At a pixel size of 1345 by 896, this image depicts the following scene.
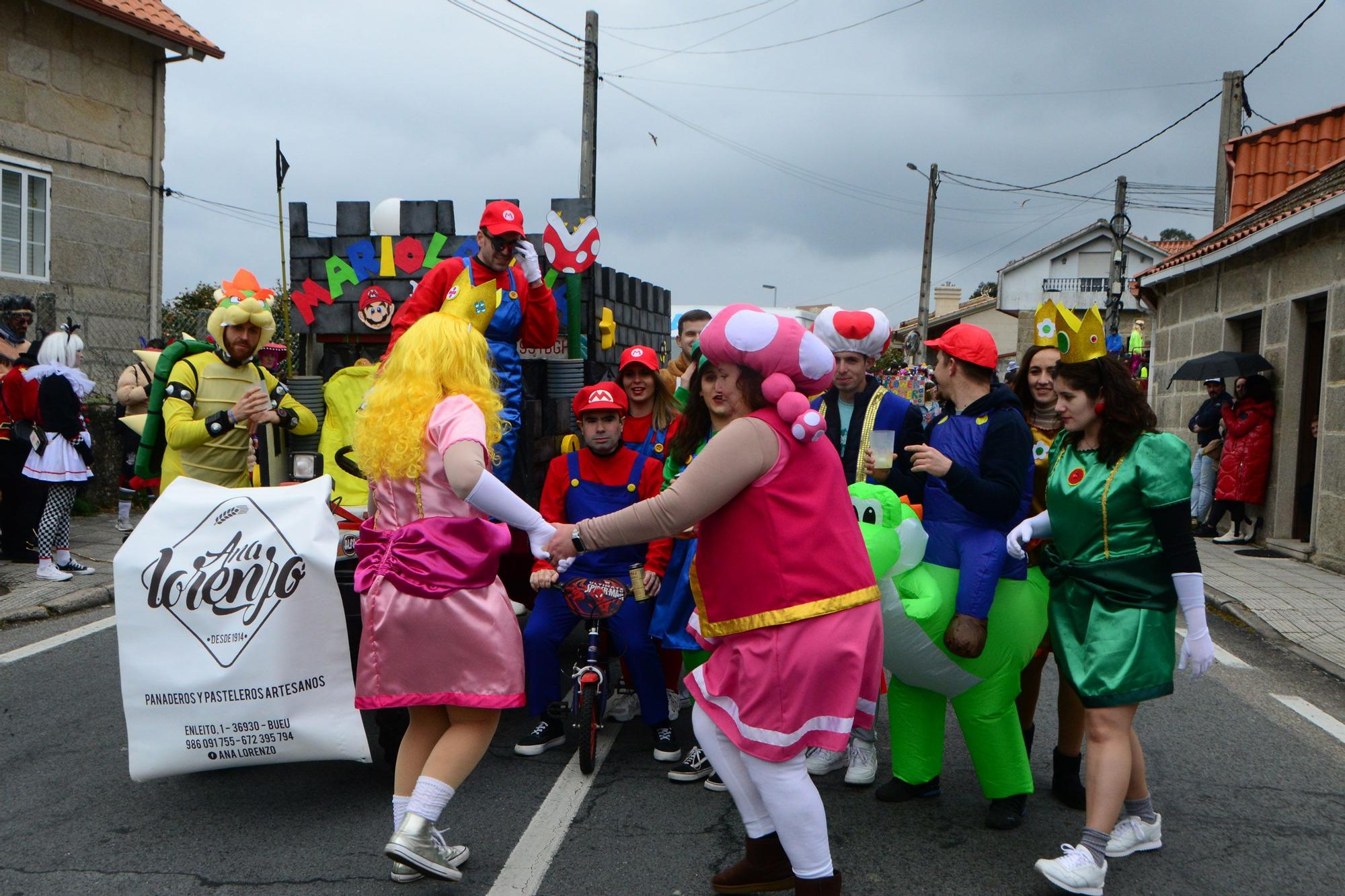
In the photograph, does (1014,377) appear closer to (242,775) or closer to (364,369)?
(364,369)

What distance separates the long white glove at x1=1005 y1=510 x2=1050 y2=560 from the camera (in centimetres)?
371

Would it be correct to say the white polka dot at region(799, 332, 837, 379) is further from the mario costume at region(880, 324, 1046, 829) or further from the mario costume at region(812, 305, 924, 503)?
the mario costume at region(812, 305, 924, 503)

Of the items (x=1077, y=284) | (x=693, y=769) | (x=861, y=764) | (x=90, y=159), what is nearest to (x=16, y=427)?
(x=693, y=769)

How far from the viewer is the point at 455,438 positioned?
316 centimetres

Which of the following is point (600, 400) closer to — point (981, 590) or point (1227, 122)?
point (981, 590)

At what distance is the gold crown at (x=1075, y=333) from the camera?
4016 mm

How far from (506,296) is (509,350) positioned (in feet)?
0.91

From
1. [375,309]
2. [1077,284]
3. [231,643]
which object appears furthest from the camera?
[1077,284]

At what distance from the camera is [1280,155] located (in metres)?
14.0

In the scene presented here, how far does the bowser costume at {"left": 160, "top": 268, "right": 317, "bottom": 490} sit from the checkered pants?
3.45m

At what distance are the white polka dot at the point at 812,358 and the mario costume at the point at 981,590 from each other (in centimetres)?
89

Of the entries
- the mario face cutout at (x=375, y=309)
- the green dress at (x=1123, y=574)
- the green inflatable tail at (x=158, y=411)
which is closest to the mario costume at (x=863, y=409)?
the green dress at (x=1123, y=574)

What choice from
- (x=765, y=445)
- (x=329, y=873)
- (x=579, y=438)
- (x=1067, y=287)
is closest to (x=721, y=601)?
(x=765, y=445)

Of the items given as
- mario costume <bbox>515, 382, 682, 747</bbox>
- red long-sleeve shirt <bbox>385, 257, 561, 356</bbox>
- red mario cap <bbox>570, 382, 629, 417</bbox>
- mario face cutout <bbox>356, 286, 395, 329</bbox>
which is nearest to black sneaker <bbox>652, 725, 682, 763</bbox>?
mario costume <bbox>515, 382, 682, 747</bbox>
